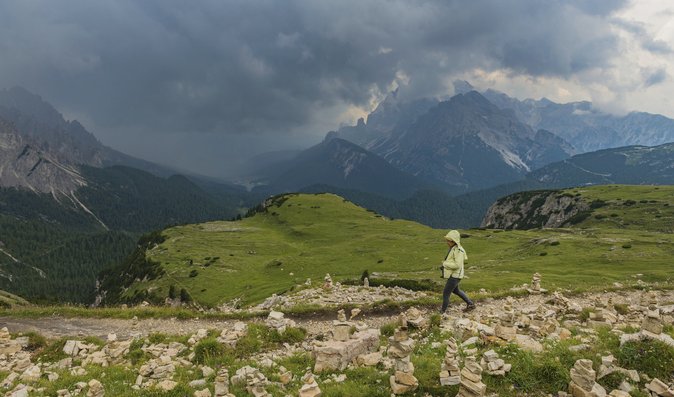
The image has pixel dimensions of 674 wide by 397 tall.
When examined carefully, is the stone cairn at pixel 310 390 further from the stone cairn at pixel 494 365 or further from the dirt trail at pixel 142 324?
the dirt trail at pixel 142 324

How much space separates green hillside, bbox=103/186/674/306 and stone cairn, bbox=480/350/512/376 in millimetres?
26490

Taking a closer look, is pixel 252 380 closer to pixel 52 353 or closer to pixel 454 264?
pixel 454 264

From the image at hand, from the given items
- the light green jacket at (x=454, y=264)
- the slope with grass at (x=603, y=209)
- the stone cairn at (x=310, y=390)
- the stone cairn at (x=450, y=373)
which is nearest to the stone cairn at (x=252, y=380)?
the stone cairn at (x=310, y=390)

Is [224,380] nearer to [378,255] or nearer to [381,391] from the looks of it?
[381,391]

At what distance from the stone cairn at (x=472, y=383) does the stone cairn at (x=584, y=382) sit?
2495 millimetres

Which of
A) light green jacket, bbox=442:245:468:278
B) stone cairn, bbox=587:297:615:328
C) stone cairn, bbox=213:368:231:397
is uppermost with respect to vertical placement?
light green jacket, bbox=442:245:468:278

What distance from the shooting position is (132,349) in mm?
19156

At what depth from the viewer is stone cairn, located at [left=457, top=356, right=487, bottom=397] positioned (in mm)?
10891

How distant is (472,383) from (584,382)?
10.5ft

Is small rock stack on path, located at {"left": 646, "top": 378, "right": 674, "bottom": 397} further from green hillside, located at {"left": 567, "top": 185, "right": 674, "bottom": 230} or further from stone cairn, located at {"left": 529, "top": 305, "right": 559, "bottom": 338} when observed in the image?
green hillside, located at {"left": 567, "top": 185, "right": 674, "bottom": 230}

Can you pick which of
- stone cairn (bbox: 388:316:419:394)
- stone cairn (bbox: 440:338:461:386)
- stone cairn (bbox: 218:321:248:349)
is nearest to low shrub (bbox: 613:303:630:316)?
stone cairn (bbox: 388:316:419:394)

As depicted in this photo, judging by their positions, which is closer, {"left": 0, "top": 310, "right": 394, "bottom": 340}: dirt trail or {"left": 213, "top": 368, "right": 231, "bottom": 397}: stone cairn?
{"left": 213, "top": 368, "right": 231, "bottom": 397}: stone cairn

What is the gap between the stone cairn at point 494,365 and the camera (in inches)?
477

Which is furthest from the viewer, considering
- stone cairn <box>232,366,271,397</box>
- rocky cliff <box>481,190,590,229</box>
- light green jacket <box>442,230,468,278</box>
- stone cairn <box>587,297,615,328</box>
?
rocky cliff <box>481,190,590,229</box>
